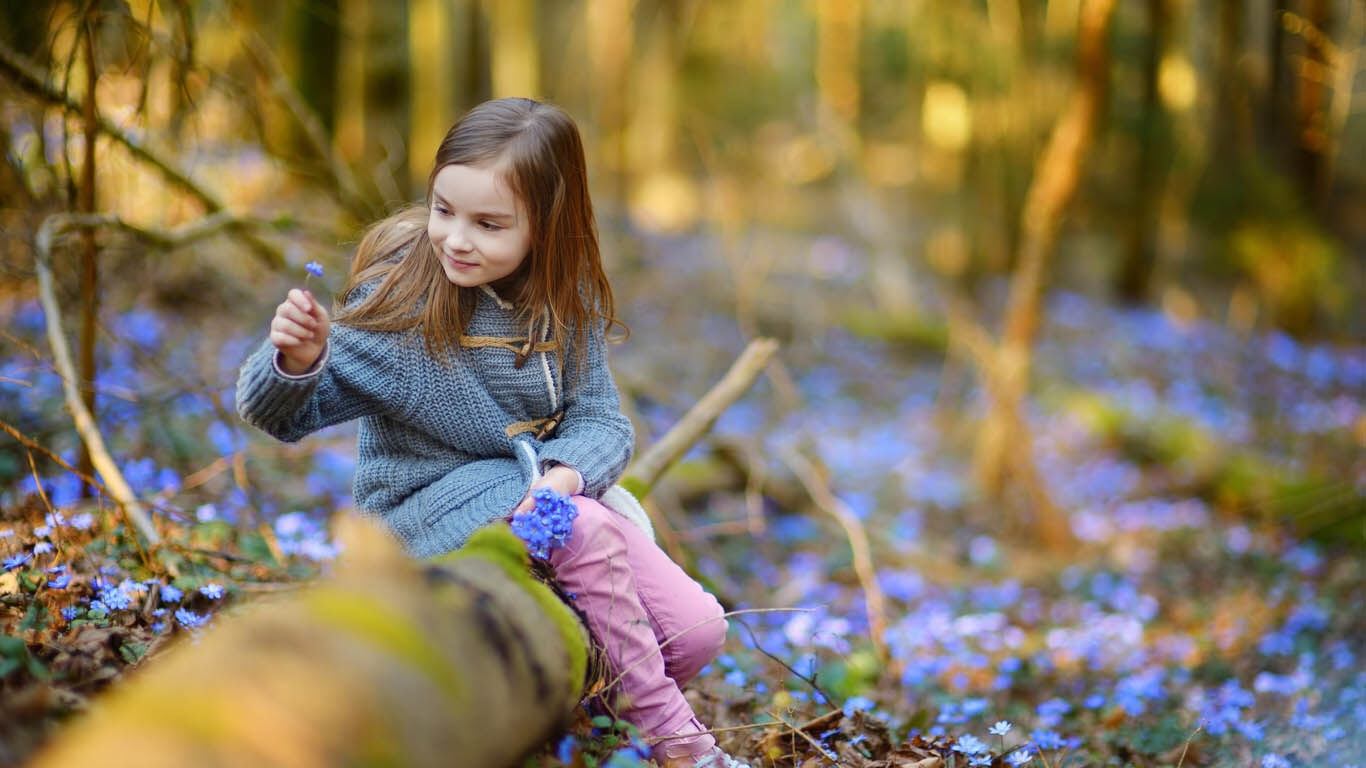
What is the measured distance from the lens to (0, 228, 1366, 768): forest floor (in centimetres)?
250

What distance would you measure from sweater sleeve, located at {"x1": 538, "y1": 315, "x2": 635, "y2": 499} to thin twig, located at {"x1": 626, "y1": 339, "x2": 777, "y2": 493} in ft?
1.93

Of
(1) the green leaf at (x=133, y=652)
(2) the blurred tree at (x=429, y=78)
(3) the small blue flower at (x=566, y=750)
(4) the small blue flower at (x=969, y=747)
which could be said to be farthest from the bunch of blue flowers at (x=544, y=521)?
(2) the blurred tree at (x=429, y=78)

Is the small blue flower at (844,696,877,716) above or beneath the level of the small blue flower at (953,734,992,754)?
beneath

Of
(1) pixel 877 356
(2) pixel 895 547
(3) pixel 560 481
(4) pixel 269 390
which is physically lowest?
(1) pixel 877 356

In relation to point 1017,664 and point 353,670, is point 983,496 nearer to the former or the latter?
point 1017,664

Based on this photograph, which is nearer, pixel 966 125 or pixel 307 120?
pixel 307 120

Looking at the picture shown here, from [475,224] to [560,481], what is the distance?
62cm

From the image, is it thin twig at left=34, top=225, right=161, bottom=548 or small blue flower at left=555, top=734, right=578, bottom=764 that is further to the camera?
thin twig at left=34, top=225, right=161, bottom=548

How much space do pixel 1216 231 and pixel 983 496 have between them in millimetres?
7166

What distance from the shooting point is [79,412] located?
111 inches

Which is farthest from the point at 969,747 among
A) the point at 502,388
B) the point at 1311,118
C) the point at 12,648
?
the point at 1311,118

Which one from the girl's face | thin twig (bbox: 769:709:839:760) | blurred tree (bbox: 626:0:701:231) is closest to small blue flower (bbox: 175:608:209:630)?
the girl's face

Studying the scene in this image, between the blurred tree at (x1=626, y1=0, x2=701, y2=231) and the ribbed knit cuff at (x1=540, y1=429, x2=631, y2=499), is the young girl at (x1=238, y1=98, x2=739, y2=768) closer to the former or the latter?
the ribbed knit cuff at (x1=540, y1=429, x2=631, y2=499)

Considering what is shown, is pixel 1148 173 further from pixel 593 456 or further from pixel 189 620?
pixel 189 620
